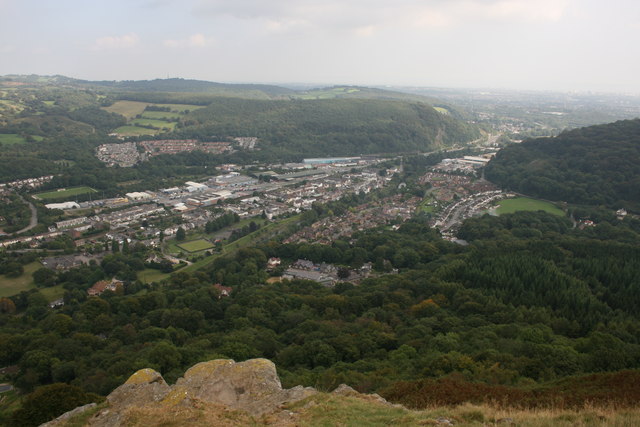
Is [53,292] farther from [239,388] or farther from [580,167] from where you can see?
[580,167]

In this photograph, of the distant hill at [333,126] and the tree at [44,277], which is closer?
the tree at [44,277]

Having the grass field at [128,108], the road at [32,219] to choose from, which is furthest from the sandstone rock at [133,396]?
the grass field at [128,108]

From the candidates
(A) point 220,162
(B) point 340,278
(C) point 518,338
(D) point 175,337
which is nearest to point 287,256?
(B) point 340,278

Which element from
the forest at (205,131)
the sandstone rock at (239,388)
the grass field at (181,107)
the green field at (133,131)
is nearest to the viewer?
the sandstone rock at (239,388)

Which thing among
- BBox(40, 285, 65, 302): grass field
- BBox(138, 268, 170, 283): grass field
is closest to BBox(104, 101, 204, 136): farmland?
BBox(138, 268, 170, 283): grass field

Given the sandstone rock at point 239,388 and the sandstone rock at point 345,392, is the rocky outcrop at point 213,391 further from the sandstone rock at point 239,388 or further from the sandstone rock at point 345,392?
the sandstone rock at point 345,392

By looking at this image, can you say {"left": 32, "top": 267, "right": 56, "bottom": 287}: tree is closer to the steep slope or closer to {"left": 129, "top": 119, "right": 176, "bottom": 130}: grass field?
the steep slope

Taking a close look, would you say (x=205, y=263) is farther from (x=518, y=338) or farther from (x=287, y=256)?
(x=518, y=338)
